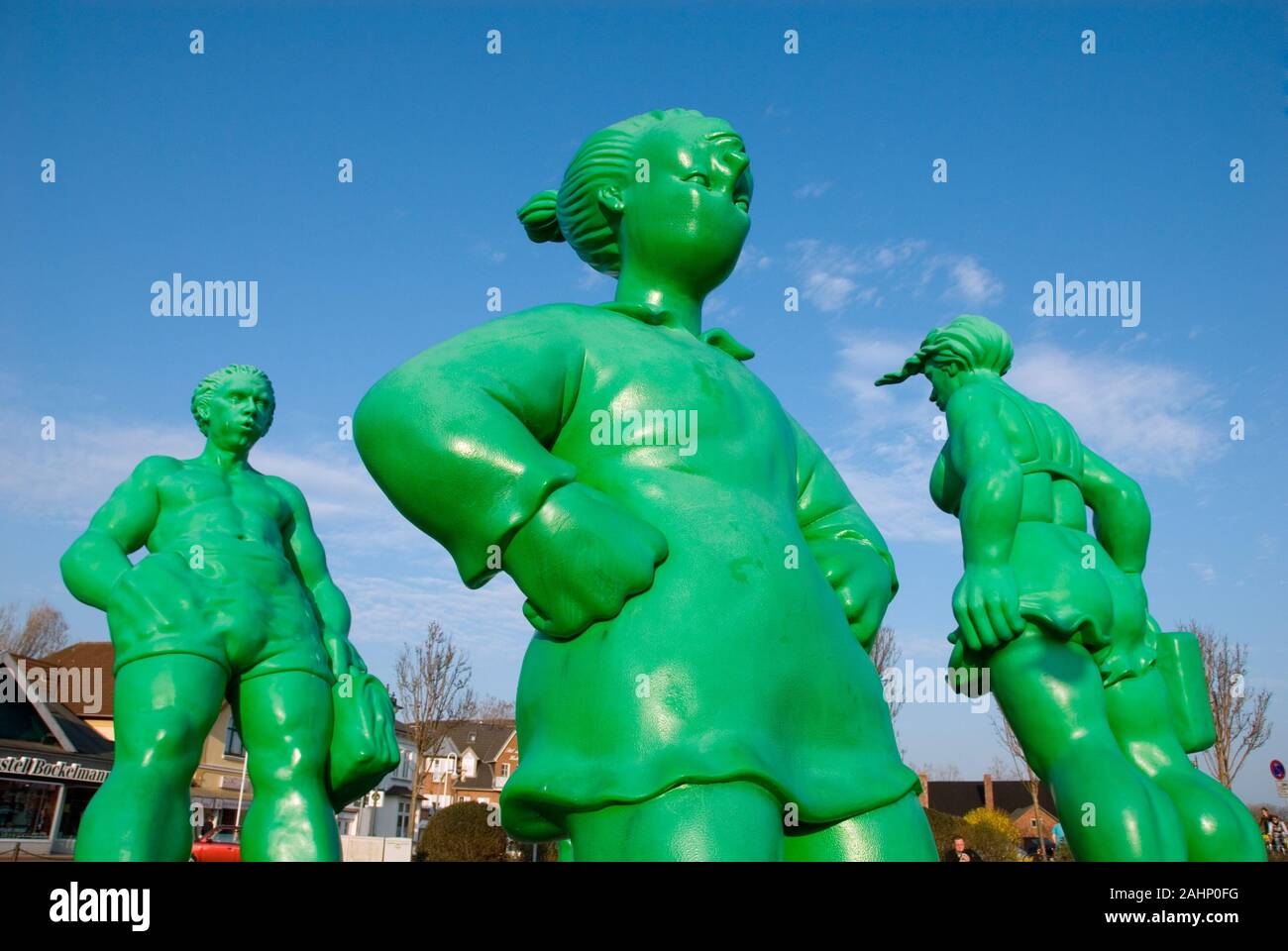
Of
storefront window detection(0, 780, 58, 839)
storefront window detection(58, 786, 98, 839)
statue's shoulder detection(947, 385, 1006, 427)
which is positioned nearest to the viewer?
statue's shoulder detection(947, 385, 1006, 427)

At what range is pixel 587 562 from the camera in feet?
6.33

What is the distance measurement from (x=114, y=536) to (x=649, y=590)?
8.67 feet

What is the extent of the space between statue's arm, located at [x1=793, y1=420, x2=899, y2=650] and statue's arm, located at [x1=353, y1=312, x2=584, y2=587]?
726 mm

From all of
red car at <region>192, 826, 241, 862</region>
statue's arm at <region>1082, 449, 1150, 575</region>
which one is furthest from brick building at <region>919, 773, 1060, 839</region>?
statue's arm at <region>1082, 449, 1150, 575</region>

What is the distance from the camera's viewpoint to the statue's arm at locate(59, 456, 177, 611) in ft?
12.0

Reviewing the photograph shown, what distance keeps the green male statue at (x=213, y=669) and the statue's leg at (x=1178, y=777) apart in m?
2.61

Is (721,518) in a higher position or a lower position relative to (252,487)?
lower

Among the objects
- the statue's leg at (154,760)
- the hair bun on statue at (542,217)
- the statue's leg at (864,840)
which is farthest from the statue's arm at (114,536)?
the statue's leg at (864,840)

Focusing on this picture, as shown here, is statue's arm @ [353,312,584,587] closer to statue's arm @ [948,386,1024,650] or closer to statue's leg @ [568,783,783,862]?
statue's leg @ [568,783,783,862]

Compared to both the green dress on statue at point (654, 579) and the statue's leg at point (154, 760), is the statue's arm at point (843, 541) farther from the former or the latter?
the statue's leg at point (154, 760)

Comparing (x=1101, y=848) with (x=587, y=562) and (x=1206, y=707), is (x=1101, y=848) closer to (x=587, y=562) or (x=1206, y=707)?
(x=1206, y=707)
